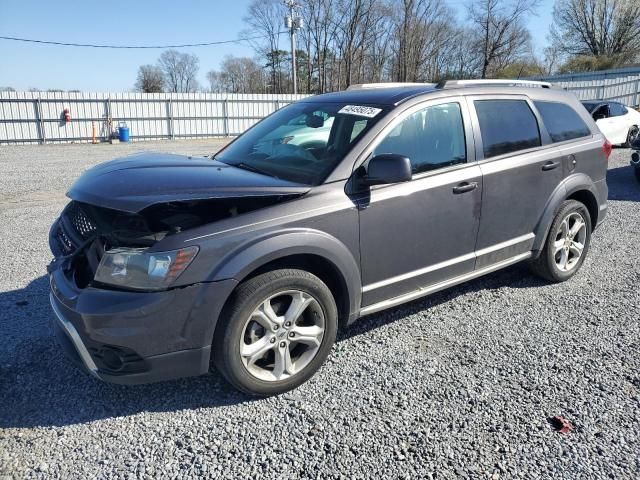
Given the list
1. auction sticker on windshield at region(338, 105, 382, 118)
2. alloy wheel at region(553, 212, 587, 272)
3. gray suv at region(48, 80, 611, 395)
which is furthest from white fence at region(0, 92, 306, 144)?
alloy wheel at region(553, 212, 587, 272)

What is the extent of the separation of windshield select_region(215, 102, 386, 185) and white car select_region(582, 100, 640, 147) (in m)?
12.2

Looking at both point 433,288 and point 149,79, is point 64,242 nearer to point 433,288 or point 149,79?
point 433,288

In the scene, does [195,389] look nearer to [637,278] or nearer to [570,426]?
[570,426]

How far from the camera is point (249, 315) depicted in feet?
9.02

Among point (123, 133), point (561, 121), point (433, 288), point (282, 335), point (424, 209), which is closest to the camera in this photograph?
point (282, 335)

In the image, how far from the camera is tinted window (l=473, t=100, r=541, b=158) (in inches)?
153

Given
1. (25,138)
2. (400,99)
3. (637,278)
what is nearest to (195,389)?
(400,99)

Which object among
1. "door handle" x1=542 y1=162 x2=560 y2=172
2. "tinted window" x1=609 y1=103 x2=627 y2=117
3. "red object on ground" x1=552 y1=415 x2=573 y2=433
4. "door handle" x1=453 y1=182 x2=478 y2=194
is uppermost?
"tinted window" x1=609 y1=103 x2=627 y2=117

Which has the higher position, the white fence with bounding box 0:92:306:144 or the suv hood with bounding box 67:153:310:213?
the white fence with bounding box 0:92:306:144

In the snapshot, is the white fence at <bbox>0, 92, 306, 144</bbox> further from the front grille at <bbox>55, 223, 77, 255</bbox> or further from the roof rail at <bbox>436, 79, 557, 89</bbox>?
the roof rail at <bbox>436, 79, 557, 89</bbox>

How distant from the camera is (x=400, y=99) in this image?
3.48m

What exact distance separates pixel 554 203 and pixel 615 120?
11877 millimetres

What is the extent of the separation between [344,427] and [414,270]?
1.26 meters

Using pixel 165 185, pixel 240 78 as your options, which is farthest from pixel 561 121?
pixel 240 78
